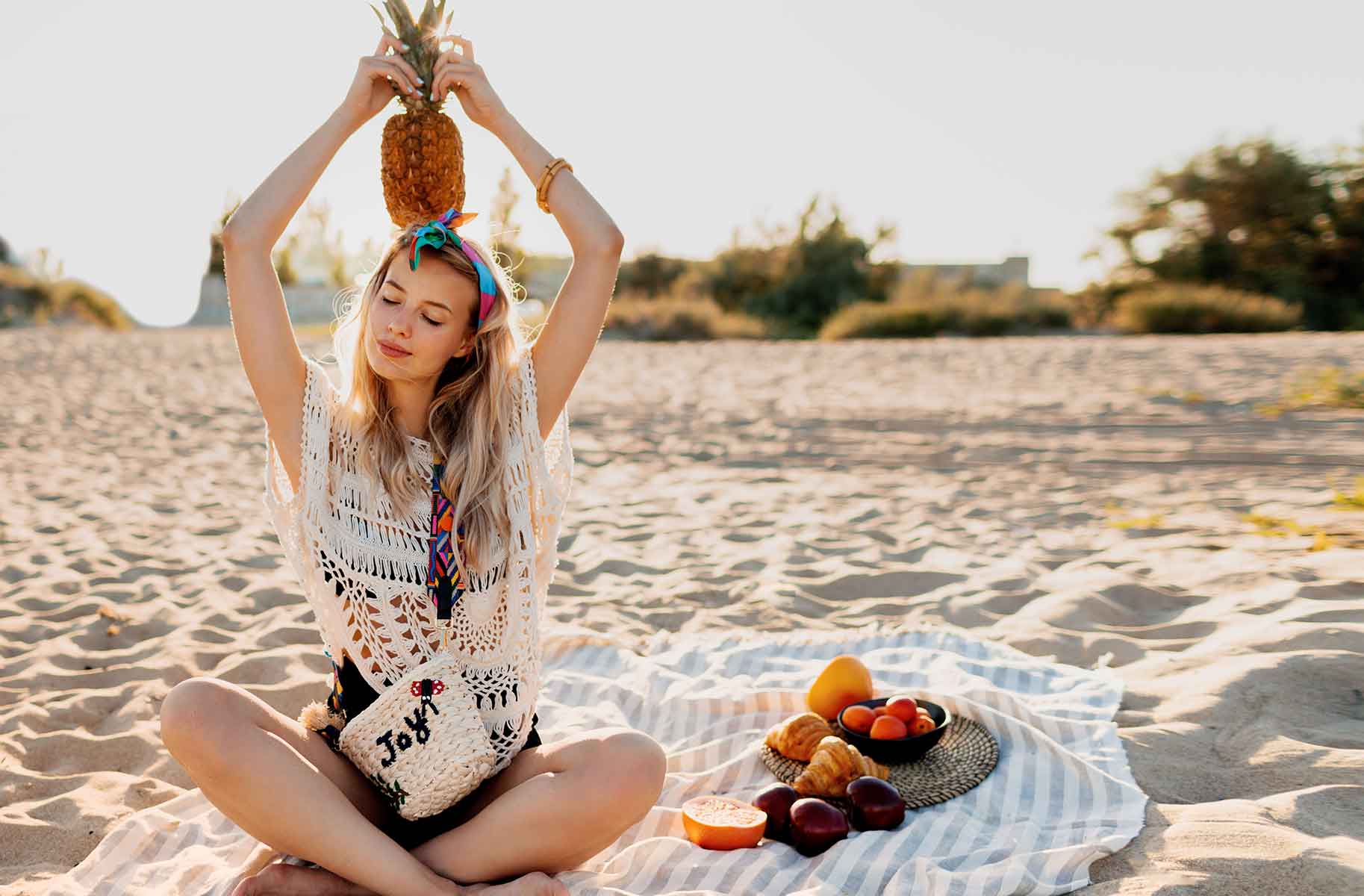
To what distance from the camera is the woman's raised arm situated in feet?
7.62

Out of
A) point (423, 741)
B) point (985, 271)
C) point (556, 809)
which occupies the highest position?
point (985, 271)

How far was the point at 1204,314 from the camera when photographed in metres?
17.9

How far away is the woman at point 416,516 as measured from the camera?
2184 mm

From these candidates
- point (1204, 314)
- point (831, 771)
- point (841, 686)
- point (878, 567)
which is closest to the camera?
point (831, 771)

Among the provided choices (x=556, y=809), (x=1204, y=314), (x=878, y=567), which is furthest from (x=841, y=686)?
(x=1204, y=314)

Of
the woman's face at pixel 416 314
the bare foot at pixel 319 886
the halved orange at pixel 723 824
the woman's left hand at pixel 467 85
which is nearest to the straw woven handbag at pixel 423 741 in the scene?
the bare foot at pixel 319 886

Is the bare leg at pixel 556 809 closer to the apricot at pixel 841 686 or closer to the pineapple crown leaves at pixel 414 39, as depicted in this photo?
the apricot at pixel 841 686

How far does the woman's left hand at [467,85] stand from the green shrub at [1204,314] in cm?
1766

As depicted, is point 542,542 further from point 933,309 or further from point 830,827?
point 933,309

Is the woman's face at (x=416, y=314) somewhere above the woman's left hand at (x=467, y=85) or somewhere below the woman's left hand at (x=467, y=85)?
below

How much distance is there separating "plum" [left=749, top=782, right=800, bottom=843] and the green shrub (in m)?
17.4

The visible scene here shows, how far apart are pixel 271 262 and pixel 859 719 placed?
75.3 inches

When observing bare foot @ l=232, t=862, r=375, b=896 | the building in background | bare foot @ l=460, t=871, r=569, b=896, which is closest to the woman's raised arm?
bare foot @ l=232, t=862, r=375, b=896

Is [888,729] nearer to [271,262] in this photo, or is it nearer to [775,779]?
[775,779]
